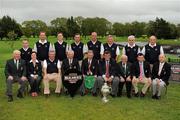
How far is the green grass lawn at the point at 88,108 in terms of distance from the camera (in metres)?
9.17

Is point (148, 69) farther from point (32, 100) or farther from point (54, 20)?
point (54, 20)

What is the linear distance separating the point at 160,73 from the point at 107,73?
160cm

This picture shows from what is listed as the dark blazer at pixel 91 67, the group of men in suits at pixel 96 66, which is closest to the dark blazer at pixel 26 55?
the group of men in suits at pixel 96 66

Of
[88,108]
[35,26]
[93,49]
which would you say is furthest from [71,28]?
[88,108]

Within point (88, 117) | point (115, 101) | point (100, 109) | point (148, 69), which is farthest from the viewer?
point (148, 69)

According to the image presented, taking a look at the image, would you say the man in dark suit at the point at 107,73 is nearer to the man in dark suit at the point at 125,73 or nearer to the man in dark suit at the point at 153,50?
the man in dark suit at the point at 125,73

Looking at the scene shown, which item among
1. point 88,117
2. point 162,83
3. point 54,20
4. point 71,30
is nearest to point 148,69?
point 162,83

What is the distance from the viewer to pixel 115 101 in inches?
431

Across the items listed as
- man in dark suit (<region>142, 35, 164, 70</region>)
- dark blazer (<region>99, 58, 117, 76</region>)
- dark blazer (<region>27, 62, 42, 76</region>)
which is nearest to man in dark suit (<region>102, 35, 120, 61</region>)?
dark blazer (<region>99, 58, 117, 76</region>)

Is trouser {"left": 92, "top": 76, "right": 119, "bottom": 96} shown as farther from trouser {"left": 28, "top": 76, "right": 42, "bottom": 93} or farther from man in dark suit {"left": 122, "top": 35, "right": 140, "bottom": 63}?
trouser {"left": 28, "top": 76, "right": 42, "bottom": 93}

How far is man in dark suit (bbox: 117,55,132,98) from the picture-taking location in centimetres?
1145

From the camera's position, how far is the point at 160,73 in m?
11.6

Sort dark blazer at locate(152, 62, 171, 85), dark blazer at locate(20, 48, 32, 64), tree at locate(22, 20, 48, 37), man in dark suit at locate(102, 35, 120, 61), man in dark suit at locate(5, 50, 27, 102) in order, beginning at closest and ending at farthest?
man in dark suit at locate(5, 50, 27, 102), dark blazer at locate(152, 62, 171, 85), dark blazer at locate(20, 48, 32, 64), man in dark suit at locate(102, 35, 120, 61), tree at locate(22, 20, 48, 37)

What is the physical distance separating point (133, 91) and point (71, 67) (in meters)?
2.07
